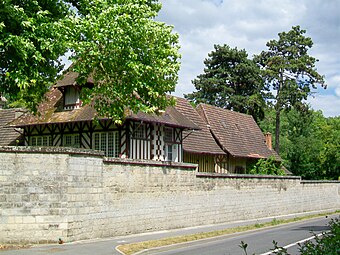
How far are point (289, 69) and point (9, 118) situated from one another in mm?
31778

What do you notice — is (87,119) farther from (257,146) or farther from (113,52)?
(257,146)

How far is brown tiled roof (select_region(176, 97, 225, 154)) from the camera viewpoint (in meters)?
32.0

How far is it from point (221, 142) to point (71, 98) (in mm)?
12561

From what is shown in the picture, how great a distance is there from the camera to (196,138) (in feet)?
109

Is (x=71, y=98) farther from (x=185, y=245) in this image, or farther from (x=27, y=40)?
(x=185, y=245)

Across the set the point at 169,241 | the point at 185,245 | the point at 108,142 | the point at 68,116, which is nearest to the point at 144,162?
the point at 169,241

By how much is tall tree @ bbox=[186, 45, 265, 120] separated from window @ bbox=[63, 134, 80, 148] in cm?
2962

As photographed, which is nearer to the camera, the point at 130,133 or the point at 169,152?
the point at 130,133

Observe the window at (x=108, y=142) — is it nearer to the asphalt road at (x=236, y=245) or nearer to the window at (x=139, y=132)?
the window at (x=139, y=132)

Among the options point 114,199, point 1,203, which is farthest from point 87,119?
point 1,203

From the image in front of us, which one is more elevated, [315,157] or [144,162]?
[315,157]

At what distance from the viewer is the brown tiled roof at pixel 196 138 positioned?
32.0 meters

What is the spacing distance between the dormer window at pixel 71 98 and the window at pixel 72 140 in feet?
5.09

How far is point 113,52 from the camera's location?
17656 mm
